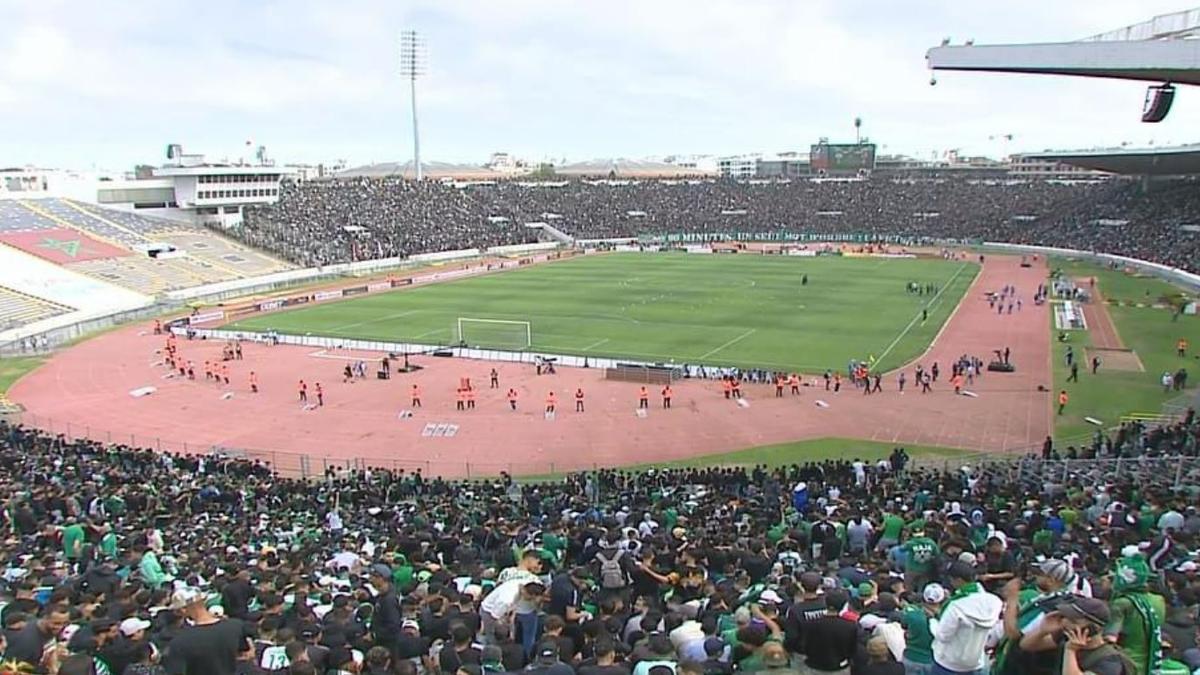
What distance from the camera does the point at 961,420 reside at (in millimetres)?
33750

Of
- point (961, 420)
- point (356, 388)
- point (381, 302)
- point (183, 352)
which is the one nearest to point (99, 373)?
point (183, 352)

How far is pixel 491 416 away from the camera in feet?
118

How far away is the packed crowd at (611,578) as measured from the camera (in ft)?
24.1

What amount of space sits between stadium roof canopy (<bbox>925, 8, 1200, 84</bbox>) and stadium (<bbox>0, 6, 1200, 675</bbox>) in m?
0.09

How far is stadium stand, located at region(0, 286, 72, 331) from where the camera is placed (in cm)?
5742

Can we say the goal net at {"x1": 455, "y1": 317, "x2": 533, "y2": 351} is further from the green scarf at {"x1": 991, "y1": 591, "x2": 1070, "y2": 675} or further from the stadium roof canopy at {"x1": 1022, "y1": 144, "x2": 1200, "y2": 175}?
the stadium roof canopy at {"x1": 1022, "y1": 144, "x2": 1200, "y2": 175}

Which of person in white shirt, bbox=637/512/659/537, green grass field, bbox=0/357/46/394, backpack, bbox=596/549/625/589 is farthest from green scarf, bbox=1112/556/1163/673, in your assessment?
green grass field, bbox=0/357/46/394

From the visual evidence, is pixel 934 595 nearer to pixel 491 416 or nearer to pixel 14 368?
pixel 491 416

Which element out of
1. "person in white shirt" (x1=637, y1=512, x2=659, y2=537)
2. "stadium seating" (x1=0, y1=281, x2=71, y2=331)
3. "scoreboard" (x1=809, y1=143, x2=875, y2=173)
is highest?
"scoreboard" (x1=809, y1=143, x2=875, y2=173)

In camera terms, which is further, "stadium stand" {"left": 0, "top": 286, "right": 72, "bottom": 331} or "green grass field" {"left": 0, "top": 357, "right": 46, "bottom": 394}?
"stadium stand" {"left": 0, "top": 286, "right": 72, "bottom": 331}

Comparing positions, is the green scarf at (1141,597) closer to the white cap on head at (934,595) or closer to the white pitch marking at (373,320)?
the white cap on head at (934,595)

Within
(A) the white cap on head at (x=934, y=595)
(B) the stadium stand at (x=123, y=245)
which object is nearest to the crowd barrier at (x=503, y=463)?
(A) the white cap on head at (x=934, y=595)

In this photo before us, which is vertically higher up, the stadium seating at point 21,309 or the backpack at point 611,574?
the backpack at point 611,574

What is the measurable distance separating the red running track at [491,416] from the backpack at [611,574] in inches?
733
